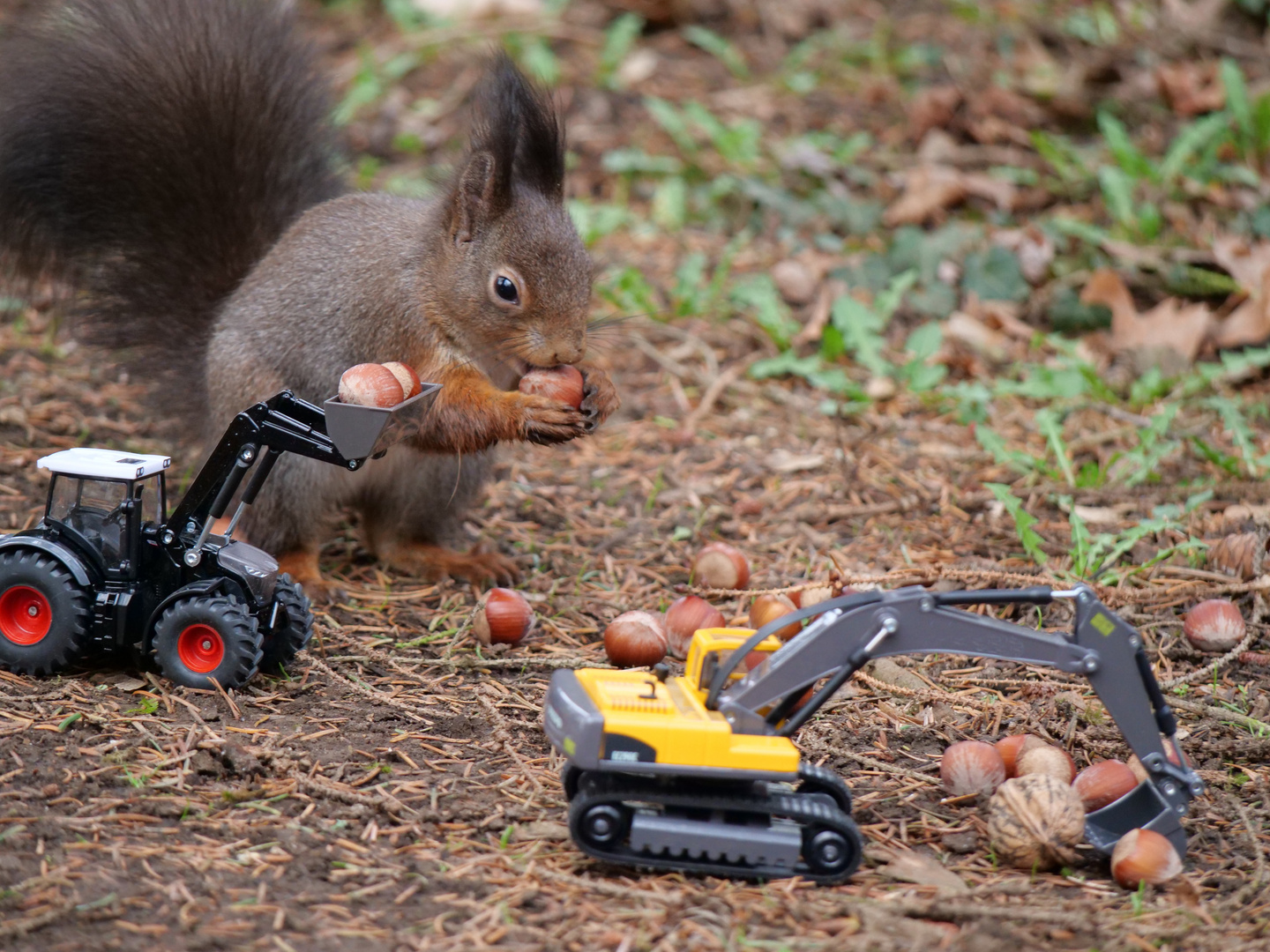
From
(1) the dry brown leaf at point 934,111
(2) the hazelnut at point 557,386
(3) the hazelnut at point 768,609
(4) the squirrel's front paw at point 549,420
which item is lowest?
(3) the hazelnut at point 768,609

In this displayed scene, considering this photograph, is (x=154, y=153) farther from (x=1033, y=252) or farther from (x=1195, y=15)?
(x=1195, y=15)

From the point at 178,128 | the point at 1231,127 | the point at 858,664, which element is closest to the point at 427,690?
the point at 858,664

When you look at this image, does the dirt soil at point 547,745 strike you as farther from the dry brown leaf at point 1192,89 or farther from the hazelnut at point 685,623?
the dry brown leaf at point 1192,89

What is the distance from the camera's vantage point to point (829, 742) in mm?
2312

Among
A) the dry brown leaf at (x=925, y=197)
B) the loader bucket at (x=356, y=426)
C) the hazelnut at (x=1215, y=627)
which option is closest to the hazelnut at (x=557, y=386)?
the loader bucket at (x=356, y=426)

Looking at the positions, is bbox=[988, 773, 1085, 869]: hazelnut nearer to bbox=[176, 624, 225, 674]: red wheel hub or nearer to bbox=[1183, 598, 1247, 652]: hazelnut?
bbox=[1183, 598, 1247, 652]: hazelnut

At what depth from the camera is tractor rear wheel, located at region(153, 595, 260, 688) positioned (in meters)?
2.30

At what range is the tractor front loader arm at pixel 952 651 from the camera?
1.80 metres

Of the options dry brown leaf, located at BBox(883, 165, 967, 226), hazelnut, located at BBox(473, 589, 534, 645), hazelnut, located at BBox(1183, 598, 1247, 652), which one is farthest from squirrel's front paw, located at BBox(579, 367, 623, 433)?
dry brown leaf, located at BBox(883, 165, 967, 226)

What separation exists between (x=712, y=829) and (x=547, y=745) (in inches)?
22.1

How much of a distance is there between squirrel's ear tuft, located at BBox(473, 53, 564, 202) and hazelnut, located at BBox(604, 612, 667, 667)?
1000 millimetres

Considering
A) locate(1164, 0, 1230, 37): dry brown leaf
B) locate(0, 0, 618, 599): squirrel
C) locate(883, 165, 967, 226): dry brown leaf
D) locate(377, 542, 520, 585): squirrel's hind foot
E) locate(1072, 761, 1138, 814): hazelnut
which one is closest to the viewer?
locate(1072, 761, 1138, 814): hazelnut

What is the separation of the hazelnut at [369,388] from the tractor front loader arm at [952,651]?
81 cm

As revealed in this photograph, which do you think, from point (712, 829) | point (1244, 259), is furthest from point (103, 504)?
point (1244, 259)
